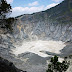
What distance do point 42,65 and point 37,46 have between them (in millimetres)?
37036

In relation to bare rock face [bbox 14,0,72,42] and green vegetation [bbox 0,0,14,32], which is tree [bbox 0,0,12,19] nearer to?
green vegetation [bbox 0,0,14,32]

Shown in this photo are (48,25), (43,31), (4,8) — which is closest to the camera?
(4,8)

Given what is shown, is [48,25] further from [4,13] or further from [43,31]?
[4,13]

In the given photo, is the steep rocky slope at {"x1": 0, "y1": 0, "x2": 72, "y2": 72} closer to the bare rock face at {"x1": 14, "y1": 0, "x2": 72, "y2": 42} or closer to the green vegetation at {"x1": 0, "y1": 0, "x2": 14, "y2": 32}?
the bare rock face at {"x1": 14, "y1": 0, "x2": 72, "y2": 42}

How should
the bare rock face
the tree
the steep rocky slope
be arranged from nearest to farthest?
the tree → the steep rocky slope → the bare rock face

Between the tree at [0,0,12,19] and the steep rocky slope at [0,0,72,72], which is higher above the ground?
the steep rocky slope at [0,0,72,72]

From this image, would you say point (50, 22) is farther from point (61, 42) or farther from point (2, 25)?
point (2, 25)

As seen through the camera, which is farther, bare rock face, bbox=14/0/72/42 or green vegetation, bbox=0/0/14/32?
bare rock face, bbox=14/0/72/42

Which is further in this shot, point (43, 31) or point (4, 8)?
point (43, 31)

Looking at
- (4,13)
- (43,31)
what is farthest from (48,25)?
(4,13)

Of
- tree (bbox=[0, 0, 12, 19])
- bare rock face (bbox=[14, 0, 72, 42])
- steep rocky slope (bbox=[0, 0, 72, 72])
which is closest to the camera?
tree (bbox=[0, 0, 12, 19])

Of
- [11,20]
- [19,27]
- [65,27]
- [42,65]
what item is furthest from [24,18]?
[11,20]

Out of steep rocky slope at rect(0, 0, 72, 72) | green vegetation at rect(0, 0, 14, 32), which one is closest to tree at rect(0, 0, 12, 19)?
green vegetation at rect(0, 0, 14, 32)

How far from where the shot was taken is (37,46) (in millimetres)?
102875
